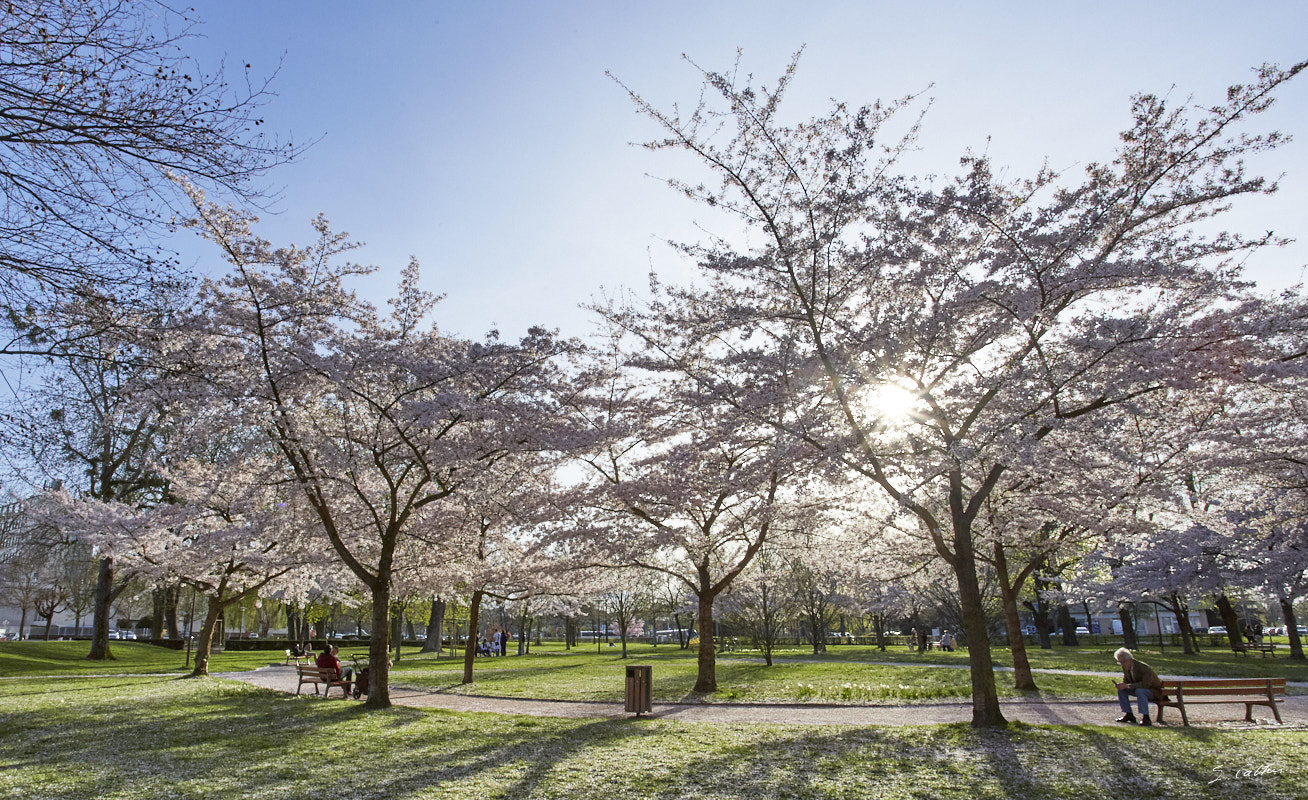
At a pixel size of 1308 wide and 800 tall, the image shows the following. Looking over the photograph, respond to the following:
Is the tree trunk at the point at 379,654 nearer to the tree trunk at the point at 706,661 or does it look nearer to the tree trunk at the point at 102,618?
the tree trunk at the point at 706,661

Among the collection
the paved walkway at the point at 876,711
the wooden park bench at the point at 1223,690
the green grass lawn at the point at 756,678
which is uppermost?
the wooden park bench at the point at 1223,690

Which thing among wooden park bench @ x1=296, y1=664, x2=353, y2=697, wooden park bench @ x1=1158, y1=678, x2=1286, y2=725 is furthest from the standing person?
wooden park bench @ x1=296, y1=664, x2=353, y2=697

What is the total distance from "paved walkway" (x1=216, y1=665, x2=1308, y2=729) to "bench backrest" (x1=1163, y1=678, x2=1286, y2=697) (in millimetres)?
437

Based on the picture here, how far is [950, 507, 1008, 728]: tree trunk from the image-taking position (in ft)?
32.1

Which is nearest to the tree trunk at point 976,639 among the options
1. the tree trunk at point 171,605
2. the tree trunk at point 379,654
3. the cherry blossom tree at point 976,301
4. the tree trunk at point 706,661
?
the cherry blossom tree at point 976,301

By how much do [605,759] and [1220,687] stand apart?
913cm

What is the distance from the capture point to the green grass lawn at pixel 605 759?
6.66m

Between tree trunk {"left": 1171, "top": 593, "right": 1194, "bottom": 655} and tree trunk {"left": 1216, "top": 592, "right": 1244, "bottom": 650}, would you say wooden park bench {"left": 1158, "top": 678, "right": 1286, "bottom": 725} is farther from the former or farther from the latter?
tree trunk {"left": 1216, "top": 592, "right": 1244, "bottom": 650}

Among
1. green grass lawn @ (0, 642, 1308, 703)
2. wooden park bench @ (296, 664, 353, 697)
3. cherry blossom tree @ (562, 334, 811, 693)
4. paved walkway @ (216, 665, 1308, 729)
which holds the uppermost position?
cherry blossom tree @ (562, 334, 811, 693)

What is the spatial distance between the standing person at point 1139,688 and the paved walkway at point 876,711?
1.28 feet

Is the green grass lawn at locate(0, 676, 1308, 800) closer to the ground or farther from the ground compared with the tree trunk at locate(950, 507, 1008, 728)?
closer to the ground

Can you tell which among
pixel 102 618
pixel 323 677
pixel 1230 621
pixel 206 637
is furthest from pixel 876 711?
pixel 102 618

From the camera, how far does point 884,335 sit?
401 inches

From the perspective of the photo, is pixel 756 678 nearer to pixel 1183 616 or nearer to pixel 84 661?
pixel 1183 616
